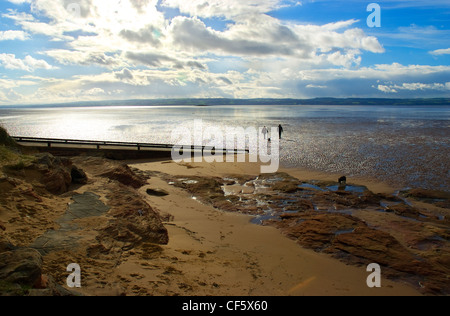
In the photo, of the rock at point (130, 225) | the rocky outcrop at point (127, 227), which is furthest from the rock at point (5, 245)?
the rock at point (130, 225)

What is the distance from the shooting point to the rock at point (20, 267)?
4289 mm

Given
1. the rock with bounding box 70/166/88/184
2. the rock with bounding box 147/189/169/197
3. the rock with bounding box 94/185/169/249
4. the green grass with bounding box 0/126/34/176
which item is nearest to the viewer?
the rock with bounding box 94/185/169/249

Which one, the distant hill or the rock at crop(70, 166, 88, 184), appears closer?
the rock at crop(70, 166, 88, 184)

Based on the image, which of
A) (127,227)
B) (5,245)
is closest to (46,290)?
(5,245)

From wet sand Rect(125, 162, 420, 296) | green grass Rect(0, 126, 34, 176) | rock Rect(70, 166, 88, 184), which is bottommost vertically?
wet sand Rect(125, 162, 420, 296)

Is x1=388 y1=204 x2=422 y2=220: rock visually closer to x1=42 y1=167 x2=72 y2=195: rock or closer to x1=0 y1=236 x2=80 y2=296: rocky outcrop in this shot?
x1=0 y1=236 x2=80 y2=296: rocky outcrop

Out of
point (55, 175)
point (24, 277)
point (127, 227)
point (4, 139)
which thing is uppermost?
point (4, 139)

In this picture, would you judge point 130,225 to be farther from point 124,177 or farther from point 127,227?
point 124,177

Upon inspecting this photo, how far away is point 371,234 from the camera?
941 centimetres

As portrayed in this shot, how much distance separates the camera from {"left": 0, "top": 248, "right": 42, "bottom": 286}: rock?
14.1ft

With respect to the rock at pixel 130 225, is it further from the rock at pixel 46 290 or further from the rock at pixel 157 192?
the rock at pixel 157 192

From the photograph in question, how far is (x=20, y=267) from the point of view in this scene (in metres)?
4.45

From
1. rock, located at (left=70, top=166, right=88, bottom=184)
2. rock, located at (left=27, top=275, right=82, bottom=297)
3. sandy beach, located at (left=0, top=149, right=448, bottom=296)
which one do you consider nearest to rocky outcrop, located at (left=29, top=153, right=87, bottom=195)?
rock, located at (left=70, top=166, right=88, bottom=184)
